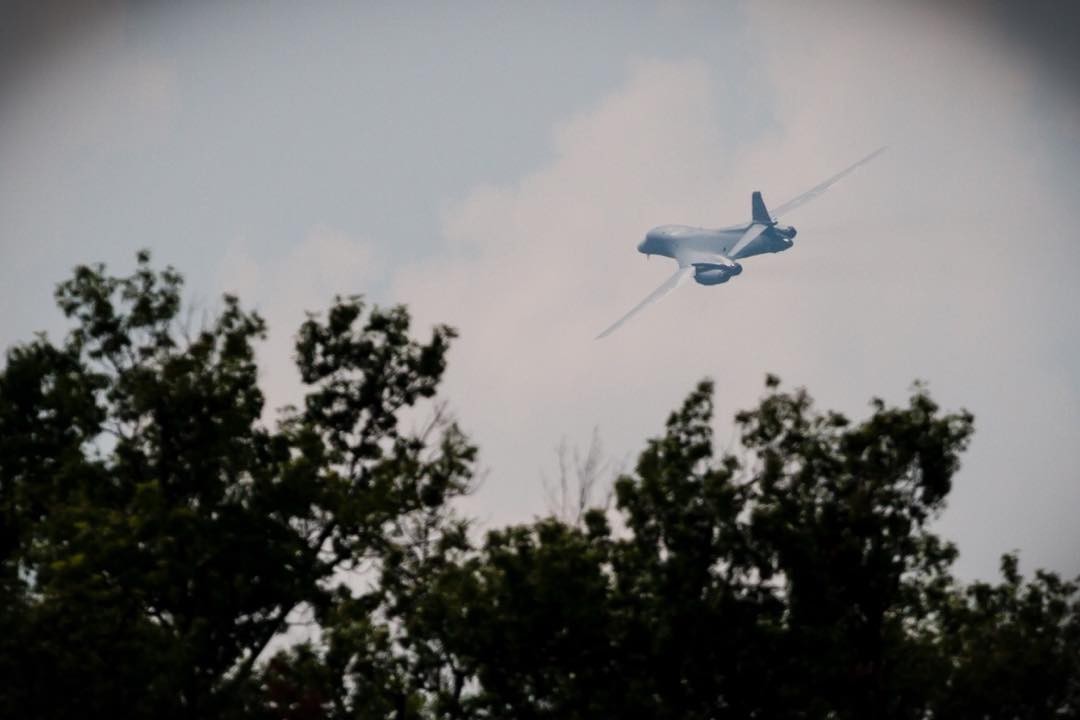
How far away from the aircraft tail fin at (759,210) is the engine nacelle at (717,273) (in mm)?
3116

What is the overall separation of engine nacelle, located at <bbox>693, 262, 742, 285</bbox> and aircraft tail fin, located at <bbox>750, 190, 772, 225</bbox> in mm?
3116

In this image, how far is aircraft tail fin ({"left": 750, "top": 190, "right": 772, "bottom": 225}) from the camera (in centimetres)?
10131

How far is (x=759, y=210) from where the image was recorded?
102 m

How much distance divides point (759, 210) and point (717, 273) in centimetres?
451

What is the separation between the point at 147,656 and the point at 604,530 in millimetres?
12542

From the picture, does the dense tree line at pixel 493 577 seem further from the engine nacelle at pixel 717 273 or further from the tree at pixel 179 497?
the engine nacelle at pixel 717 273

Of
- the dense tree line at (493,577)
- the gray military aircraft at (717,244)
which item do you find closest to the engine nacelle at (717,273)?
the gray military aircraft at (717,244)

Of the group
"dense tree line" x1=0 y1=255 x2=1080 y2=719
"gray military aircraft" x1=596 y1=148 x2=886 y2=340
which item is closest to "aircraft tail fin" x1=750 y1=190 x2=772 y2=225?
"gray military aircraft" x1=596 y1=148 x2=886 y2=340

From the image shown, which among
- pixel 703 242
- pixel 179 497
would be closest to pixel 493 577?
pixel 179 497

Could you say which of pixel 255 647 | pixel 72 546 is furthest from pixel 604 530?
pixel 72 546

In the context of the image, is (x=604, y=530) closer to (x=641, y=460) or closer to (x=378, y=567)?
(x=641, y=460)

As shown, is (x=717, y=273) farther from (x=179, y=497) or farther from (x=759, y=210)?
(x=179, y=497)

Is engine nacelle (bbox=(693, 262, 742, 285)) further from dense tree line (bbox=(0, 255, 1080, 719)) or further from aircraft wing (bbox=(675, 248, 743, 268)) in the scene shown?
dense tree line (bbox=(0, 255, 1080, 719))

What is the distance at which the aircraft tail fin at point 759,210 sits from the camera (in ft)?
332
